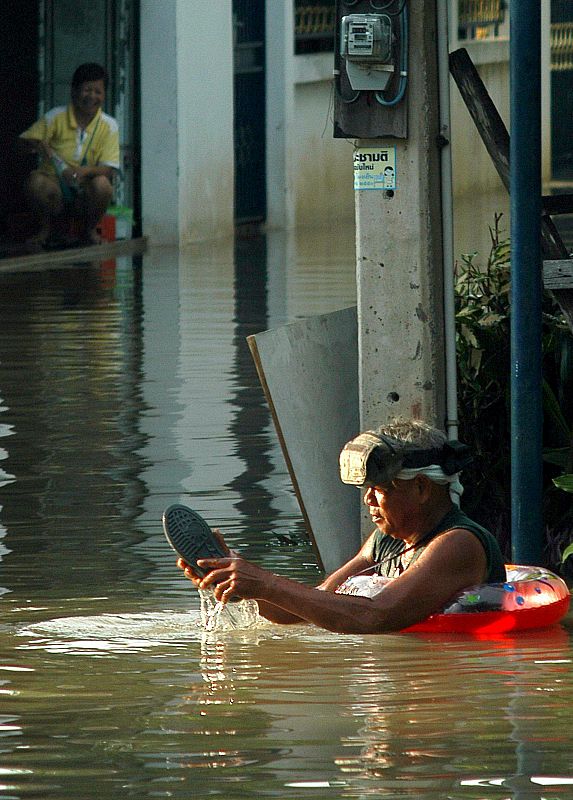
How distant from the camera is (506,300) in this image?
858cm

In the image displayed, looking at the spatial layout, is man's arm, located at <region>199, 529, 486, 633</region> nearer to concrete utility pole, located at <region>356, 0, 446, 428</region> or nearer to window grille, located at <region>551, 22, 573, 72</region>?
concrete utility pole, located at <region>356, 0, 446, 428</region>

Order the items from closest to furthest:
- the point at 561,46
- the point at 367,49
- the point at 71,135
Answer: the point at 367,49 → the point at 71,135 → the point at 561,46

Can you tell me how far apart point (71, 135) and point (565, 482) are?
15.4 meters

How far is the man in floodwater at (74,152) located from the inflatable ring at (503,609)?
15846 mm

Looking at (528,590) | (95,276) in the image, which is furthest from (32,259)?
(528,590)

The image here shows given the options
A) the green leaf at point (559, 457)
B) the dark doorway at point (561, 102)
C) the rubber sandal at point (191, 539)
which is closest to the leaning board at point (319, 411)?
the green leaf at point (559, 457)

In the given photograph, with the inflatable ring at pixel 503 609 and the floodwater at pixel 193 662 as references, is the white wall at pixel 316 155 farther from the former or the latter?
the inflatable ring at pixel 503 609

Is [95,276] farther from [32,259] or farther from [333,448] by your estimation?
[333,448]

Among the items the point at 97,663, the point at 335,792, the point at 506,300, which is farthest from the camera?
the point at 506,300

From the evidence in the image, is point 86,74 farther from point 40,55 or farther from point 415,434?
point 415,434

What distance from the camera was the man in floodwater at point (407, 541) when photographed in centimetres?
642

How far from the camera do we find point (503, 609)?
6.80 m

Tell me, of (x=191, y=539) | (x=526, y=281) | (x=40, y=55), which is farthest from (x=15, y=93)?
(x=191, y=539)

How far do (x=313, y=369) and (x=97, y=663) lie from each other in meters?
1.87
